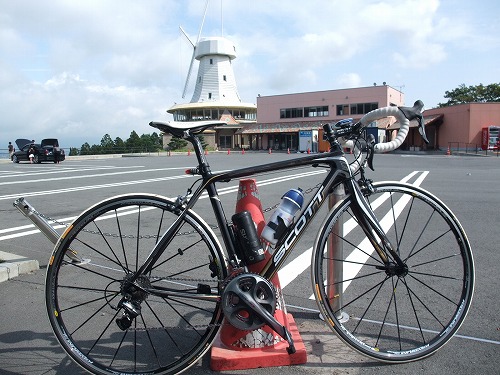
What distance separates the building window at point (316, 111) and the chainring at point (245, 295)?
66.0 metres

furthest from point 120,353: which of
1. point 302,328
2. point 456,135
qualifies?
point 456,135

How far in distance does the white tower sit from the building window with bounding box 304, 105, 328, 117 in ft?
75.1

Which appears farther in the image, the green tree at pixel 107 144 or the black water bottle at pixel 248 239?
the green tree at pixel 107 144

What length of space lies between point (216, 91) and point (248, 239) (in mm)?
88976

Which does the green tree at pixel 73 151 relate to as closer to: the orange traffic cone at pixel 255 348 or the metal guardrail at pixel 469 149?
the metal guardrail at pixel 469 149

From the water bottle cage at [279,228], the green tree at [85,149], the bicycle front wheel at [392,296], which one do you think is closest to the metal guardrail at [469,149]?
the green tree at [85,149]

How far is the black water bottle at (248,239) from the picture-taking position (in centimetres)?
288

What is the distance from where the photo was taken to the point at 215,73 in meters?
90.1

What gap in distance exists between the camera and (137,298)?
292cm

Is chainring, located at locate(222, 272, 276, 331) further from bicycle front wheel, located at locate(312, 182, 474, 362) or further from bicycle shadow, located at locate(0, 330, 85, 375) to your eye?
bicycle shadow, located at locate(0, 330, 85, 375)

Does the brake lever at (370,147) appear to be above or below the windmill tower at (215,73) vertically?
below

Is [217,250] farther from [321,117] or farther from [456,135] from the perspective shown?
[321,117]

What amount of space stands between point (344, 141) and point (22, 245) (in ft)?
17.7

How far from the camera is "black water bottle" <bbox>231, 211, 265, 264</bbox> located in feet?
9.43
